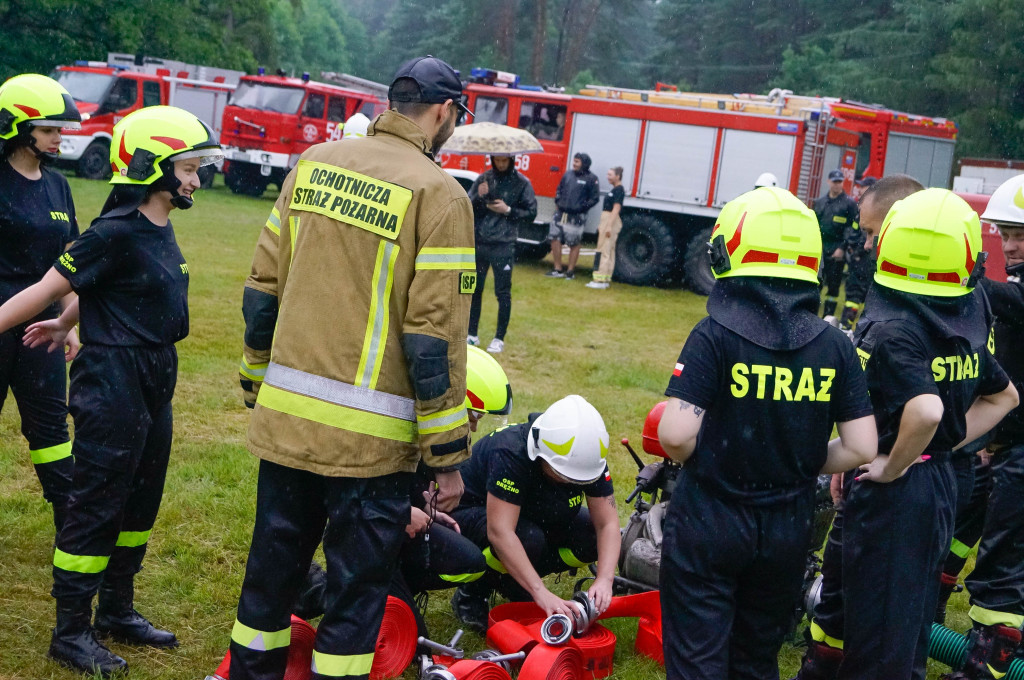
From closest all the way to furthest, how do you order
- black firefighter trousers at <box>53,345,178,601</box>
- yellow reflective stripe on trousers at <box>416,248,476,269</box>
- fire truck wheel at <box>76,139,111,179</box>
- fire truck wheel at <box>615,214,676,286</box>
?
yellow reflective stripe on trousers at <box>416,248,476,269</box> < black firefighter trousers at <box>53,345,178,601</box> < fire truck wheel at <box>615,214,676,286</box> < fire truck wheel at <box>76,139,111,179</box>

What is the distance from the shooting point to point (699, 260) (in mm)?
14945

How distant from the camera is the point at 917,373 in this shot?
125 inches

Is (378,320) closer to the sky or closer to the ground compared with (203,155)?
closer to the ground

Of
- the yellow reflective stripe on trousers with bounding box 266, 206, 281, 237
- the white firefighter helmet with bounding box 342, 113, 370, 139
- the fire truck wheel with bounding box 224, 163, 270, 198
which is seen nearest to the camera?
the yellow reflective stripe on trousers with bounding box 266, 206, 281, 237

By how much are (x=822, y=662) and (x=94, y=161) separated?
2064 cm

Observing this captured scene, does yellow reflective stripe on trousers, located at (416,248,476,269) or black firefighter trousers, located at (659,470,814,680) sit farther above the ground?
yellow reflective stripe on trousers, located at (416,248,476,269)

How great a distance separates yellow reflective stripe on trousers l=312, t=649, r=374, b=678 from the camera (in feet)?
9.56

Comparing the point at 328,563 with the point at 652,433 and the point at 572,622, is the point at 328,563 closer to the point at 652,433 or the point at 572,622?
the point at 572,622

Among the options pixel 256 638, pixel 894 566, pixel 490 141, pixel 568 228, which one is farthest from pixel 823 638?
pixel 568 228

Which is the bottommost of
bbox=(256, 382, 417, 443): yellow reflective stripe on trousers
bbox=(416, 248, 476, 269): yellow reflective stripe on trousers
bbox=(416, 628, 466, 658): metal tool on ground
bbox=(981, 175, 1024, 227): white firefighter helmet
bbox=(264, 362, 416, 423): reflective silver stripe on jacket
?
bbox=(416, 628, 466, 658): metal tool on ground

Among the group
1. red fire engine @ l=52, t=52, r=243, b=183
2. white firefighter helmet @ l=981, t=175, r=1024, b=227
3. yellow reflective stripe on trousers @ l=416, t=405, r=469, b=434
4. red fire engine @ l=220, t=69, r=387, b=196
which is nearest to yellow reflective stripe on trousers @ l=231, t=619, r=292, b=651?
yellow reflective stripe on trousers @ l=416, t=405, r=469, b=434

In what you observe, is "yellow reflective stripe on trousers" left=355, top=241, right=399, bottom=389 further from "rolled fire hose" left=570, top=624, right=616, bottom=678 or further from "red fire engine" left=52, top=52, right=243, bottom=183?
"red fire engine" left=52, top=52, right=243, bottom=183

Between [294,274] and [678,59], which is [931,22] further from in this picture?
[294,274]

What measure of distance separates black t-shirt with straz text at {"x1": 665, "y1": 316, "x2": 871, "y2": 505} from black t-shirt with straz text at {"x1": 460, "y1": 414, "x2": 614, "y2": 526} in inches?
43.3
